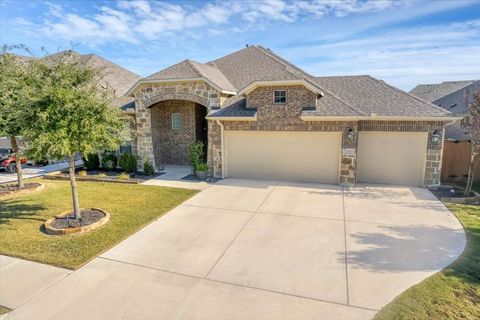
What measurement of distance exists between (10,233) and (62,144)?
2.95m

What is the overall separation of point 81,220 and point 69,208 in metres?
1.88

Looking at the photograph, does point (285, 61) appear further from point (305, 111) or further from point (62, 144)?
point (62, 144)

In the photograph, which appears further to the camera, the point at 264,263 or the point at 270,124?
the point at 270,124

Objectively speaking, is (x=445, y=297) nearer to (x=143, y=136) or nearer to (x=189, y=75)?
(x=189, y=75)

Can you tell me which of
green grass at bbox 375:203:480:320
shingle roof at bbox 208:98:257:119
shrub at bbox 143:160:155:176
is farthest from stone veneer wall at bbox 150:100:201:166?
green grass at bbox 375:203:480:320

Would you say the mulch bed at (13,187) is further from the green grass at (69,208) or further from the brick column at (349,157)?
the brick column at (349,157)

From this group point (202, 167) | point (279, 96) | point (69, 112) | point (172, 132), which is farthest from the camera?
point (172, 132)

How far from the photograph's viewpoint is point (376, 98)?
42.2 feet

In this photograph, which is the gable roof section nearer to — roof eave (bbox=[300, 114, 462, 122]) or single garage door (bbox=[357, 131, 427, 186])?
roof eave (bbox=[300, 114, 462, 122])

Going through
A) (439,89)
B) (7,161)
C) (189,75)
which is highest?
(439,89)

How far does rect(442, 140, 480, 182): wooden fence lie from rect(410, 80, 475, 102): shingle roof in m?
16.8

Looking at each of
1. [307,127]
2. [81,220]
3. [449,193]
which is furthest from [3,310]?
[449,193]

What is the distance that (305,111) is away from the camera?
11.8m

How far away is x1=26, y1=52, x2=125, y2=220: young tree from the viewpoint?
704 centimetres
